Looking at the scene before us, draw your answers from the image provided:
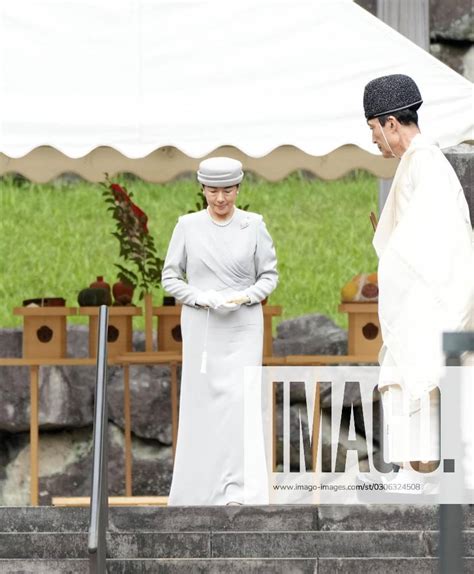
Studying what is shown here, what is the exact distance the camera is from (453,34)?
15711 millimetres

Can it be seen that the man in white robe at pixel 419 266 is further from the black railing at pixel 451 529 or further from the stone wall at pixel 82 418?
the stone wall at pixel 82 418

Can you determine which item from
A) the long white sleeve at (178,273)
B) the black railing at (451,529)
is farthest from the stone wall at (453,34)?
the black railing at (451,529)

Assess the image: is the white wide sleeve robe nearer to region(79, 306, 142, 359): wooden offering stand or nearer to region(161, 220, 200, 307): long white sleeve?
region(161, 220, 200, 307): long white sleeve

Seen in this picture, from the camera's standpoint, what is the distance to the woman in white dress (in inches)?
387

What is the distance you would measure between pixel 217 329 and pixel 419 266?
1.70 m

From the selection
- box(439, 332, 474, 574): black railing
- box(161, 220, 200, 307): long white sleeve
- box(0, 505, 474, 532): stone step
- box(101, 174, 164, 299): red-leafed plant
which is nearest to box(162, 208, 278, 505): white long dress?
box(161, 220, 200, 307): long white sleeve

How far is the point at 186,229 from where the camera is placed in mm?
9906

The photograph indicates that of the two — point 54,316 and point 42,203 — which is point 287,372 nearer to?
point 54,316

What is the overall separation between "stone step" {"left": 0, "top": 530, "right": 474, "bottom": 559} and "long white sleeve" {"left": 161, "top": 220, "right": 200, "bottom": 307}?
6.88ft

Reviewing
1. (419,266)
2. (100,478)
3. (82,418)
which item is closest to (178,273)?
(419,266)

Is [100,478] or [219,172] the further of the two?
[219,172]

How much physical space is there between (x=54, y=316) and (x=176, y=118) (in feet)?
6.84

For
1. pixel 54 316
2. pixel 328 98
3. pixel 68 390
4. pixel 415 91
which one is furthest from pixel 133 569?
pixel 68 390

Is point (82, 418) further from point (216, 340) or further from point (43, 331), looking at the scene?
point (216, 340)
